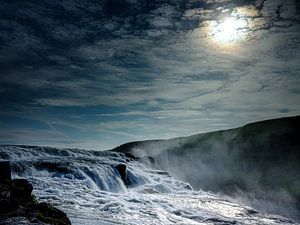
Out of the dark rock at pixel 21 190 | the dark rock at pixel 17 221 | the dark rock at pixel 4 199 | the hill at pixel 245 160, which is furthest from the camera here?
the hill at pixel 245 160

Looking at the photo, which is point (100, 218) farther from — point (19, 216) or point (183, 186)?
point (183, 186)

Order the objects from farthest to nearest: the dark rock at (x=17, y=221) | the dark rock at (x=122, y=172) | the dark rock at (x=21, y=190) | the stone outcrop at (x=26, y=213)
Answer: the dark rock at (x=122, y=172), the dark rock at (x=21, y=190), the stone outcrop at (x=26, y=213), the dark rock at (x=17, y=221)

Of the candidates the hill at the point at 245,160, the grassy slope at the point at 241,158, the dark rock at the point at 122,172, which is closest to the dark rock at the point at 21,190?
the dark rock at the point at 122,172

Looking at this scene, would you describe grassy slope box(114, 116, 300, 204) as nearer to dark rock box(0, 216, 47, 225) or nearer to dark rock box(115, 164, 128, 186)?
dark rock box(115, 164, 128, 186)

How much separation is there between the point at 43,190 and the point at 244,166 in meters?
46.6

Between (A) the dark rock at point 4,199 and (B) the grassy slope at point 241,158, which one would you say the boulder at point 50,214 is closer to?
(A) the dark rock at point 4,199

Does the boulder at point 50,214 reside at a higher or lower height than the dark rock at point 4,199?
lower

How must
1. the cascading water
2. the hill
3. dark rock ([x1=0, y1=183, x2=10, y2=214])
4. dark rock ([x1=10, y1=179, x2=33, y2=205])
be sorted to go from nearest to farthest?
dark rock ([x1=0, y1=183, x2=10, y2=214]) → dark rock ([x1=10, y1=179, x2=33, y2=205]) → the cascading water → the hill

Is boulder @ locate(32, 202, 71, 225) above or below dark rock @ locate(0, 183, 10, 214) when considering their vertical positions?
below

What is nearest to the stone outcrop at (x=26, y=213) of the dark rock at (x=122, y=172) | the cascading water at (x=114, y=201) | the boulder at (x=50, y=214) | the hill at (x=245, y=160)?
the boulder at (x=50, y=214)

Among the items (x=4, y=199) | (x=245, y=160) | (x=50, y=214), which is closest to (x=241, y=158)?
(x=245, y=160)

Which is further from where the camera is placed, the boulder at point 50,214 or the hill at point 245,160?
the hill at point 245,160

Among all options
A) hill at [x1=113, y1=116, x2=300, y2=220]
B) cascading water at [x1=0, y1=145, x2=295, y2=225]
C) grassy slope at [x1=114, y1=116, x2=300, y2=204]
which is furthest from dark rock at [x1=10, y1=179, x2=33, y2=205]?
grassy slope at [x1=114, y1=116, x2=300, y2=204]

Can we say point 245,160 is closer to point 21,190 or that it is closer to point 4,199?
point 21,190
